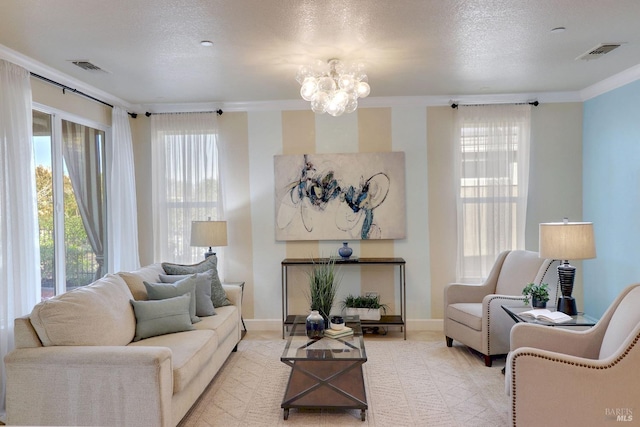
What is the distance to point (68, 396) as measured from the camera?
2.48 meters

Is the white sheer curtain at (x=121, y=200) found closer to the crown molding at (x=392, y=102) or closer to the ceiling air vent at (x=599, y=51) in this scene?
the crown molding at (x=392, y=102)

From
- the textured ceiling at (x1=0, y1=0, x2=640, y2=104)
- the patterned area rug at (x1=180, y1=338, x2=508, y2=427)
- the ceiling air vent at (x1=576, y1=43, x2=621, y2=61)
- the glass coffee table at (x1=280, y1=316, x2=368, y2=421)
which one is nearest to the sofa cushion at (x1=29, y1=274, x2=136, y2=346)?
the patterned area rug at (x1=180, y1=338, x2=508, y2=427)

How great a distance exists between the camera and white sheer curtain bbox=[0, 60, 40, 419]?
3.12m

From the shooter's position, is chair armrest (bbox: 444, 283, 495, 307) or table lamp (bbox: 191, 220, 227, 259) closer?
chair armrest (bbox: 444, 283, 495, 307)

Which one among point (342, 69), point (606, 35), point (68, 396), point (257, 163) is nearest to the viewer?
point (68, 396)

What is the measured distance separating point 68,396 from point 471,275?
407cm

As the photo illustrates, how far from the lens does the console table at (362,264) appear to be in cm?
475

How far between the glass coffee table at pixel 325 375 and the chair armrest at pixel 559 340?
1.02 m

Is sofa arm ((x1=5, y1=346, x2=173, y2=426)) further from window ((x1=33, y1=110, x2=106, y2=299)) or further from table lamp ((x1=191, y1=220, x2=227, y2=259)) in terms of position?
table lamp ((x1=191, y1=220, x2=227, y2=259))

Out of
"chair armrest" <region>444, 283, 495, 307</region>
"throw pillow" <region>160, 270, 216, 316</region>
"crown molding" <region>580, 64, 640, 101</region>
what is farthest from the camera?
"chair armrest" <region>444, 283, 495, 307</region>

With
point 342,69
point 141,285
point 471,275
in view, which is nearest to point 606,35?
point 342,69

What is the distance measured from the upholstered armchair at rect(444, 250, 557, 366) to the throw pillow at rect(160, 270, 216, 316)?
2333mm

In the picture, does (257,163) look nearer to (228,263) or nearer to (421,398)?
(228,263)

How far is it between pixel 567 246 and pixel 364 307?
223 centimetres
